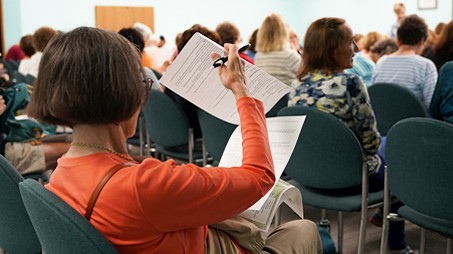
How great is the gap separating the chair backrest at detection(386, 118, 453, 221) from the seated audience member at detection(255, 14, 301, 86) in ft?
7.25

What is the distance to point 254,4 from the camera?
12695 millimetres

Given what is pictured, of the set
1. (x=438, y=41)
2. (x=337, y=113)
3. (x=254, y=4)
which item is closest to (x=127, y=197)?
(x=337, y=113)

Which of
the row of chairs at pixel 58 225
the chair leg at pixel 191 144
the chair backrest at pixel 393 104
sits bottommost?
the chair leg at pixel 191 144

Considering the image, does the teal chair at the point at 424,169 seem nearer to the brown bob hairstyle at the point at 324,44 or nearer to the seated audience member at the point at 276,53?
the brown bob hairstyle at the point at 324,44

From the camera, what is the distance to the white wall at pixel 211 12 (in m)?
9.86

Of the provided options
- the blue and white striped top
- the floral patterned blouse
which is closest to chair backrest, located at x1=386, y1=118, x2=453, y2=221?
the floral patterned blouse

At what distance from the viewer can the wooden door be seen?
35.0 ft

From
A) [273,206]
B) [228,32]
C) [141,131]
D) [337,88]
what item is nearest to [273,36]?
[228,32]

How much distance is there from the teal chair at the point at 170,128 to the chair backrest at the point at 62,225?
2116mm

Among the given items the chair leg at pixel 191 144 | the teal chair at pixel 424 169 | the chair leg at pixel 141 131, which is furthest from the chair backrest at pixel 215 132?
the teal chair at pixel 424 169

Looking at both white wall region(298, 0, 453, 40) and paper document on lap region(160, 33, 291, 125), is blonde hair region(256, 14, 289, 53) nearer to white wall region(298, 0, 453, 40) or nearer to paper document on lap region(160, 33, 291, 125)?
paper document on lap region(160, 33, 291, 125)

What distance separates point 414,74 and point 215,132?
1.49 m

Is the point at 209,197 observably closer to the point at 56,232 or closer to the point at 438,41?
the point at 56,232

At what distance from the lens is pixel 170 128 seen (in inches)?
132
